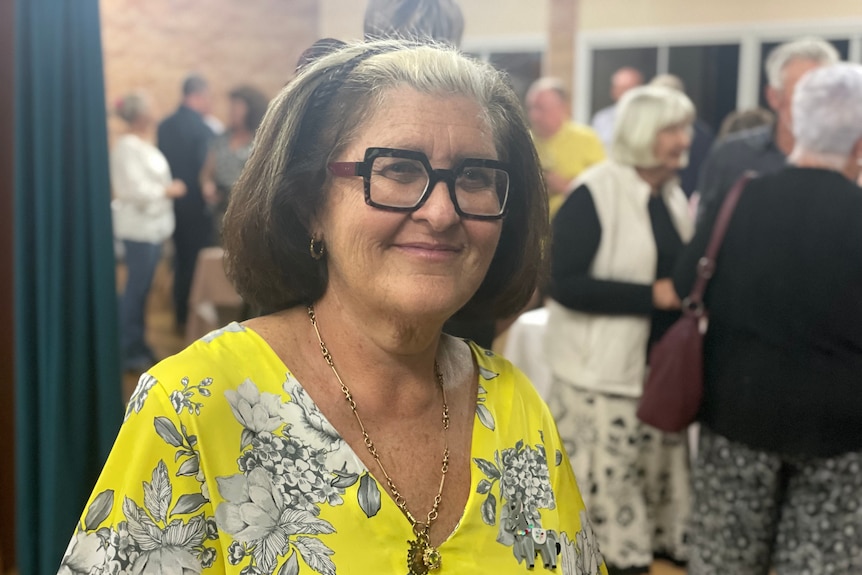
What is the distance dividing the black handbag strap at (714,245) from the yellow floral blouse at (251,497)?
113cm

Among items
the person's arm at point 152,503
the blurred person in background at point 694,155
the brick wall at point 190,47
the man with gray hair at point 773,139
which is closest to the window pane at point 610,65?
the blurred person in background at point 694,155

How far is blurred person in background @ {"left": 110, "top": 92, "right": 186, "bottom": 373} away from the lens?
15.4ft

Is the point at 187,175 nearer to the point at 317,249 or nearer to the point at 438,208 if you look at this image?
the point at 317,249

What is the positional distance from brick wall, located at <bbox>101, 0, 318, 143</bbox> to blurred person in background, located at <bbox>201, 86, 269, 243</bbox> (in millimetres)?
296

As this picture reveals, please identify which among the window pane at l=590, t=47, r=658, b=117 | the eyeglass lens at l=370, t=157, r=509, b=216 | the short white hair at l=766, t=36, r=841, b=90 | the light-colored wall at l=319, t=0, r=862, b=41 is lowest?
the eyeglass lens at l=370, t=157, r=509, b=216

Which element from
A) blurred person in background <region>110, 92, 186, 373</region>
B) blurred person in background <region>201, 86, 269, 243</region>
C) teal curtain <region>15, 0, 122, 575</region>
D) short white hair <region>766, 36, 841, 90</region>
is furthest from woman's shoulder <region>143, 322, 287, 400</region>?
blurred person in background <region>110, 92, 186, 373</region>

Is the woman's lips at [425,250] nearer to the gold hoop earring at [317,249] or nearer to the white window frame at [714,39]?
the gold hoop earring at [317,249]

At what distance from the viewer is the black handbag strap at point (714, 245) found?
6.66 ft

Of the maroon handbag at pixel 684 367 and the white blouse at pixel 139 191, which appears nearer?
the maroon handbag at pixel 684 367

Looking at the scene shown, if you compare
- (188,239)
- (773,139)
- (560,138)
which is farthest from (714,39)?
(188,239)

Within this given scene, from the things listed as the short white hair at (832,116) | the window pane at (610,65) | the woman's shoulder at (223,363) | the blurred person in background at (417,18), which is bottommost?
the woman's shoulder at (223,363)

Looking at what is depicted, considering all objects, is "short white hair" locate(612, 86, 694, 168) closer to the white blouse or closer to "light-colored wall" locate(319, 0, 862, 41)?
"light-colored wall" locate(319, 0, 862, 41)

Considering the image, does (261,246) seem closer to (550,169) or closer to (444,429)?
(444,429)

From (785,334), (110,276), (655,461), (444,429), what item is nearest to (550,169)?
(655,461)
